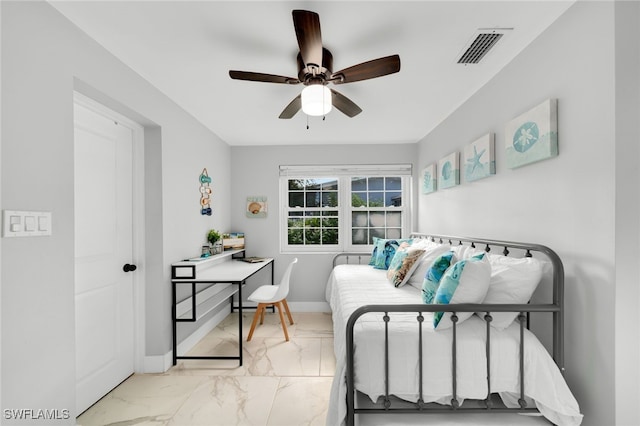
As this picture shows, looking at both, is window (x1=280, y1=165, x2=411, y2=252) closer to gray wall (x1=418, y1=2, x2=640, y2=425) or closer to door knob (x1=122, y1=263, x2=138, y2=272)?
door knob (x1=122, y1=263, x2=138, y2=272)

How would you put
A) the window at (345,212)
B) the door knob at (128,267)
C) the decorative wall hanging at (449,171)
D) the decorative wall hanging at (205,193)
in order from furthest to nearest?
the window at (345,212) < the decorative wall hanging at (205,193) < the decorative wall hanging at (449,171) < the door knob at (128,267)

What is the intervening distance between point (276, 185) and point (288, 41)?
2580 mm

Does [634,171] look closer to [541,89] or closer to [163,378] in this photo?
[541,89]

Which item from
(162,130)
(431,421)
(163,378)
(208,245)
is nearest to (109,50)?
(162,130)

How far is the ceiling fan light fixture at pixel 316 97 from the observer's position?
189cm

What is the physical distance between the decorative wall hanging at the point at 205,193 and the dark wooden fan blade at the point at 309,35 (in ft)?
6.88

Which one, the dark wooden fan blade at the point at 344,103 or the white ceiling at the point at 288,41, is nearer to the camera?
→ the white ceiling at the point at 288,41

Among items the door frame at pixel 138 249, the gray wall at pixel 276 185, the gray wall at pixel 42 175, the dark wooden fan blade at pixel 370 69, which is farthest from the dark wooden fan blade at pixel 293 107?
the gray wall at pixel 276 185

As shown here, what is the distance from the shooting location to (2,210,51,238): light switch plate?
4.30 ft

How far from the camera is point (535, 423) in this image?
146 cm

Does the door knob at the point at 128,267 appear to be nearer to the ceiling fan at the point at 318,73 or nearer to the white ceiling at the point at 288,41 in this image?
the white ceiling at the point at 288,41

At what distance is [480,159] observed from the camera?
7.92 ft

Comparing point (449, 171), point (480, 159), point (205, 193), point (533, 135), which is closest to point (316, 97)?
point (533, 135)

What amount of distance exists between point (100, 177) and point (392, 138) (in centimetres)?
317
